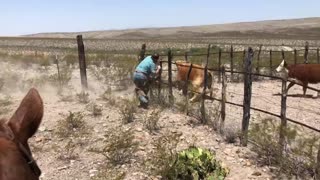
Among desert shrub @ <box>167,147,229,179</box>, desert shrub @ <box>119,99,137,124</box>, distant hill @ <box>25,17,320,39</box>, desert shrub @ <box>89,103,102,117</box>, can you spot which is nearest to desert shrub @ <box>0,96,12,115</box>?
desert shrub @ <box>89,103,102,117</box>

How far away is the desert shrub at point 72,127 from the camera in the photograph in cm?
870

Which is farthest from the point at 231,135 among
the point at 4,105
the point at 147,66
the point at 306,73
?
the point at 306,73

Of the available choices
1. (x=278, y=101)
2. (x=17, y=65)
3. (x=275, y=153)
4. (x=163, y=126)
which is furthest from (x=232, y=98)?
(x=17, y=65)

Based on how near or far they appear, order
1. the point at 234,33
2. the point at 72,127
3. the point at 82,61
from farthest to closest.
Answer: the point at 234,33
the point at 82,61
the point at 72,127

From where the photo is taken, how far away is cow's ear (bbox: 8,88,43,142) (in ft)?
5.41

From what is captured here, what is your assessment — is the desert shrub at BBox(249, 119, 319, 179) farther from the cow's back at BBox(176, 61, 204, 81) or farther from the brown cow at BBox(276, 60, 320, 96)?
the brown cow at BBox(276, 60, 320, 96)

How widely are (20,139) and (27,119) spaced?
2.9 inches

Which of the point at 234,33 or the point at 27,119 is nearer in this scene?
the point at 27,119

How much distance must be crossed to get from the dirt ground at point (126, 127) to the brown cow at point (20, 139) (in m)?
5.11

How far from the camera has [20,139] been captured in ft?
5.40

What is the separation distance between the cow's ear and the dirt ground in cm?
512

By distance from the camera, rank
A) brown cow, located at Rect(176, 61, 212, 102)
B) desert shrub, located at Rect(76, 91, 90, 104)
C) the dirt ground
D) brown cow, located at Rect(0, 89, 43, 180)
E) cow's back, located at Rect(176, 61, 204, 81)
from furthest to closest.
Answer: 1. cow's back, located at Rect(176, 61, 204, 81)
2. desert shrub, located at Rect(76, 91, 90, 104)
3. brown cow, located at Rect(176, 61, 212, 102)
4. the dirt ground
5. brown cow, located at Rect(0, 89, 43, 180)

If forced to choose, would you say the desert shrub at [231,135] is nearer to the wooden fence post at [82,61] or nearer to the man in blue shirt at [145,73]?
the man in blue shirt at [145,73]

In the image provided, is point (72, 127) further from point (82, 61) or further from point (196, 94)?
point (82, 61)
